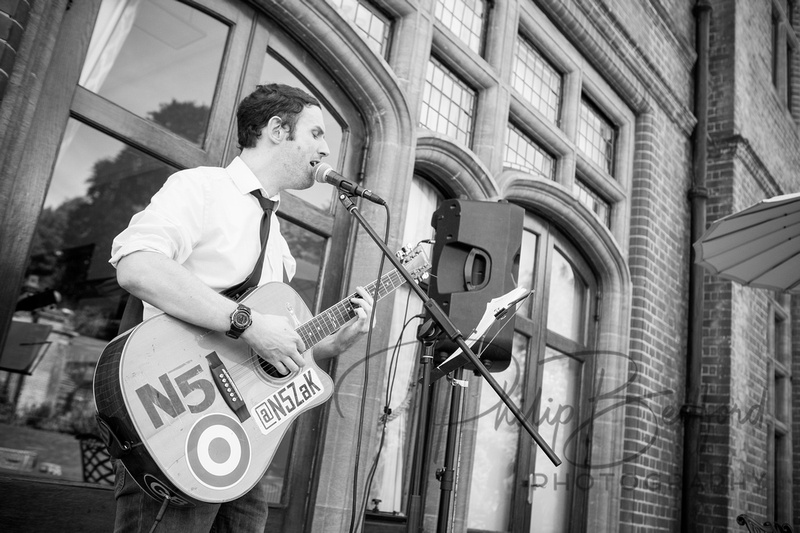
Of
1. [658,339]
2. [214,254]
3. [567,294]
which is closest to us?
[214,254]

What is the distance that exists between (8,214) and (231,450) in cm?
128

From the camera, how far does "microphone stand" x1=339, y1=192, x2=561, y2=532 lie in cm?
216

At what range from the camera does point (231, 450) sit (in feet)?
6.26

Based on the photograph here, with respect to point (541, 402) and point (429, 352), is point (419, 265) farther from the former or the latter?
point (541, 402)

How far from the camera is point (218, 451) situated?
1876 millimetres

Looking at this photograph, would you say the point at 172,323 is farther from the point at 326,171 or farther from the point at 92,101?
the point at 92,101

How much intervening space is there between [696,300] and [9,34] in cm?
627

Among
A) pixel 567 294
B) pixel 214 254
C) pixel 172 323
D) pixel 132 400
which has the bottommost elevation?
pixel 132 400

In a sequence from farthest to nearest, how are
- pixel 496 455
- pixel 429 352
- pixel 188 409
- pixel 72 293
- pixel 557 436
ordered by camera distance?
pixel 557 436 → pixel 496 455 → pixel 72 293 → pixel 429 352 → pixel 188 409

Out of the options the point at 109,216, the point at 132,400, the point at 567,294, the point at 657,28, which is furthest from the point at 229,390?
the point at 657,28

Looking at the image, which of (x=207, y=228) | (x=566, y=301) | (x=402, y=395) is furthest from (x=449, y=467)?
(x=566, y=301)

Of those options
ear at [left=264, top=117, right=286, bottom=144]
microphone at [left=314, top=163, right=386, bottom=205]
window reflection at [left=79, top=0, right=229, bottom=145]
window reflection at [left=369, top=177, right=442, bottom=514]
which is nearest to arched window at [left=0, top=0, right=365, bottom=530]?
window reflection at [left=79, top=0, right=229, bottom=145]

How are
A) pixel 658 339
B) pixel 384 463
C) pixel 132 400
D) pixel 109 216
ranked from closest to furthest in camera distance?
pixel 132 400
pixel 384 463
pixel 109 216
pixel 658 339

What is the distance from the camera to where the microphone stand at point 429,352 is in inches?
85.2
